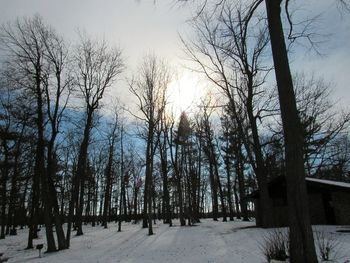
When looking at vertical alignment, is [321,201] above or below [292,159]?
below

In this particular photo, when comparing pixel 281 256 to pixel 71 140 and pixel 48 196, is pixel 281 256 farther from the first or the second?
pixel 71 140

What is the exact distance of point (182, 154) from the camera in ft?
128

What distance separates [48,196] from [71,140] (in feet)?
47.3

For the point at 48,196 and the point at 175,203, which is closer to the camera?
the point at 48,196

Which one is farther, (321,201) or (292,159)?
(321,201)

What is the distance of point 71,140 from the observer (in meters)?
33.1

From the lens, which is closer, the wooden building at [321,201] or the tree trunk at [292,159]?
the tree trunk at [292,159]

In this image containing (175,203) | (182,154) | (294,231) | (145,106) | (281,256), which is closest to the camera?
(294,231)

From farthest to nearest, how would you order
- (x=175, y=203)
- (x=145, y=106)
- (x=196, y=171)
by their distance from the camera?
(x=175, y=203)
(x=196, y=171)
(x=145, y=106)

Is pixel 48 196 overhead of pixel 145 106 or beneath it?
beneath

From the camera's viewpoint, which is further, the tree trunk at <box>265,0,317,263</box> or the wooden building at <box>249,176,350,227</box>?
the wooden building at <box>249,176,350,227</box>

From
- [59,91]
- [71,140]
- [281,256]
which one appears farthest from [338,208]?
[71,140]

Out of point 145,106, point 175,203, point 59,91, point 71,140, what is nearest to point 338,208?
point 145,106

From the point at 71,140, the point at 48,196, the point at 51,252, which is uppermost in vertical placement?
the point at 71,140
